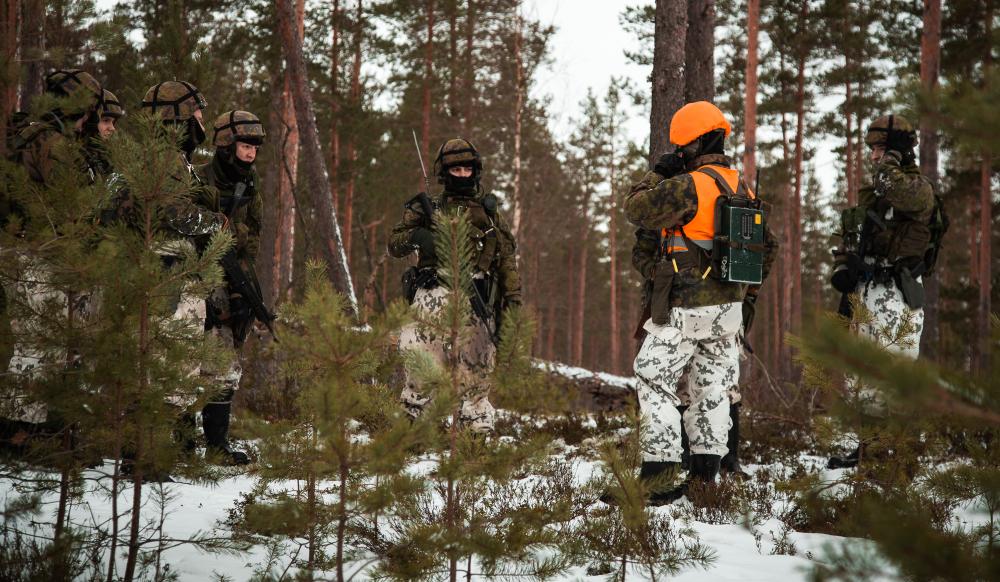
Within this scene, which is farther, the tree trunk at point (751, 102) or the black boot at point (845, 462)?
the tree trunk at point (751, 102)

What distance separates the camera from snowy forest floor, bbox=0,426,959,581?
3.11 meters

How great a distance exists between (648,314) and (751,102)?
12.6 metres

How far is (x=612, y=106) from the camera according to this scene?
103 ft

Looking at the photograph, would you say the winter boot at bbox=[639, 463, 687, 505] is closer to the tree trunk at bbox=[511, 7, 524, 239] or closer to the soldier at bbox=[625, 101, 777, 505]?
the soldier at bbox=[625, 101, 777, 505]

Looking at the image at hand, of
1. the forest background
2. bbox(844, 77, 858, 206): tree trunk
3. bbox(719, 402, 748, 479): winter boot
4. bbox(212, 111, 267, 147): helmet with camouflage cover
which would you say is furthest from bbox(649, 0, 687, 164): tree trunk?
Answer: bbox(844, 77, 858, 206): tree trunk

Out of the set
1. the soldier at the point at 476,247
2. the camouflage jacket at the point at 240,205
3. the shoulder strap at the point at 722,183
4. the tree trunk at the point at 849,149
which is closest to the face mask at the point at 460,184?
the soldier at the point at 476,247

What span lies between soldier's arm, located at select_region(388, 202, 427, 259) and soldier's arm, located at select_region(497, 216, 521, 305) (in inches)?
23.6

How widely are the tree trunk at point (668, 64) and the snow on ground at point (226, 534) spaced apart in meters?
3.34

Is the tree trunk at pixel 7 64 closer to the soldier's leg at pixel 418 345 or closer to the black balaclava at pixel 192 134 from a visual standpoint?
the black balaclava at pixel 192 134

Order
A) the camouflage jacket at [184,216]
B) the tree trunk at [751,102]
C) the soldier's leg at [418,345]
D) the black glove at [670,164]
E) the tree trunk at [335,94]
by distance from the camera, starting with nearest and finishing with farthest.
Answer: the camouflage jacket at [184,216]
the black glove at [670,164]
the soldier's leg at [418,345]
the tree trunk at [751,102]
the tree trunk at [335,94]

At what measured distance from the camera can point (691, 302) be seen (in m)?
4.55

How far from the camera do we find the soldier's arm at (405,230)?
17.5 feet

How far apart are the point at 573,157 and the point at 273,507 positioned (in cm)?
3169

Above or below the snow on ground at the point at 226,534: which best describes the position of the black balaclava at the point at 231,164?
above
